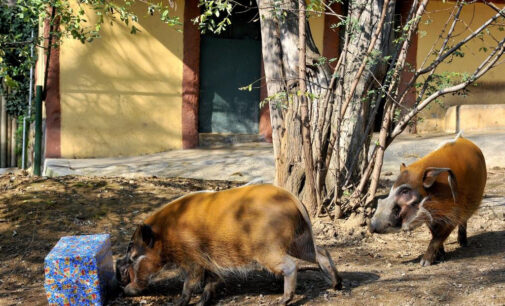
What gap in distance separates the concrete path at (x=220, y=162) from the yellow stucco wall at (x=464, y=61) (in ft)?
4.63

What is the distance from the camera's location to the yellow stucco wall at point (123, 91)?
33.3 feet

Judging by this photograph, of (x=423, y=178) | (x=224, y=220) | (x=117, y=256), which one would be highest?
(x=423, y=178)

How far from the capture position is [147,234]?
3.91 meters

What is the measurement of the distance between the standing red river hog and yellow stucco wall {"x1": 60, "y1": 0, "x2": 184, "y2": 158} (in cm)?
691

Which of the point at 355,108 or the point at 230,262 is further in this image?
the point at 355,108

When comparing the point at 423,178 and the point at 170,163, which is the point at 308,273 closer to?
the point at 423,178

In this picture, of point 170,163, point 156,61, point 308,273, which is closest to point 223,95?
point 156,61

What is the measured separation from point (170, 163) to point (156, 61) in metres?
2.28

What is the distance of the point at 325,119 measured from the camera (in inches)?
215

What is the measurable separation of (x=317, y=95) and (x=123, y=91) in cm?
571

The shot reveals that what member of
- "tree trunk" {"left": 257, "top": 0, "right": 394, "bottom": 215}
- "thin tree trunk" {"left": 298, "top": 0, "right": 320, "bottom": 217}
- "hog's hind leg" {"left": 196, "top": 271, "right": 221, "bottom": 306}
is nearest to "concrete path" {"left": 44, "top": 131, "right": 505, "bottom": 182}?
"tree trunk" {"left": 257, "top": 0, "right": 394, "bottom": 215}

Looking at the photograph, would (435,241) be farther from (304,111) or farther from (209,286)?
(209,286)

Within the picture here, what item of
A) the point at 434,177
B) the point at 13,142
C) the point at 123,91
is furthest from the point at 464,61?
the point at 13,142

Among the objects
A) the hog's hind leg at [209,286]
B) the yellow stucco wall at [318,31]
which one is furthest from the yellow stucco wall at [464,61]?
the hog's hind leg at [209,286]
